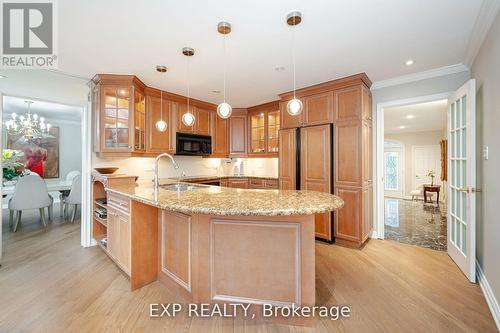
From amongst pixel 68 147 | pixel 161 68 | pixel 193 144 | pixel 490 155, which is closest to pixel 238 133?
pixel 193 144

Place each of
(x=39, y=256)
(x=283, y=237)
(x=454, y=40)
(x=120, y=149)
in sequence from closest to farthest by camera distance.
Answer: (x=283, y=237) < (x=454, y=40) < (x=39, y=256) < (x=120, y=149)

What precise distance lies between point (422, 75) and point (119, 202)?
4.29 m

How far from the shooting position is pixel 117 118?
331 cm

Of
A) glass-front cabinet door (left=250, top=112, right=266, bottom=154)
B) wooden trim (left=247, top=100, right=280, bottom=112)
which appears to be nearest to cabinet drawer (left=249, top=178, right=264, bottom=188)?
glass-front cabinet door (left=250, top=112, right=266, bottom=154)

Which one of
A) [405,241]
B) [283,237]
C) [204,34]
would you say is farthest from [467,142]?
[204,34]

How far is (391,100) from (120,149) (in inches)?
165

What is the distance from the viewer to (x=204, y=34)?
86.7 inches

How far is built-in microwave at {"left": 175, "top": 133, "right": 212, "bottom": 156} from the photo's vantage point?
4184 mm

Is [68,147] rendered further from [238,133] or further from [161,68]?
[161,68]

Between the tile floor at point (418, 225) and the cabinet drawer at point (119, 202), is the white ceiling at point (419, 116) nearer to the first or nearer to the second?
the tile floor at point (418, 225)

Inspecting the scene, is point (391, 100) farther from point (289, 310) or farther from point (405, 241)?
point (289, 310)

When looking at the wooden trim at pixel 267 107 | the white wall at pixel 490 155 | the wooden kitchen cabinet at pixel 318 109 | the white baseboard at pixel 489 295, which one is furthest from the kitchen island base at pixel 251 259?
the wooden trim at pixel 267 107

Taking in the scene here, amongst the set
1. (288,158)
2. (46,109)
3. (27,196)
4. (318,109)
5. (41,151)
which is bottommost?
(27,196)

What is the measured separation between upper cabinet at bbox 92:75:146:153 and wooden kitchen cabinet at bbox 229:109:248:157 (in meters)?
2.20
